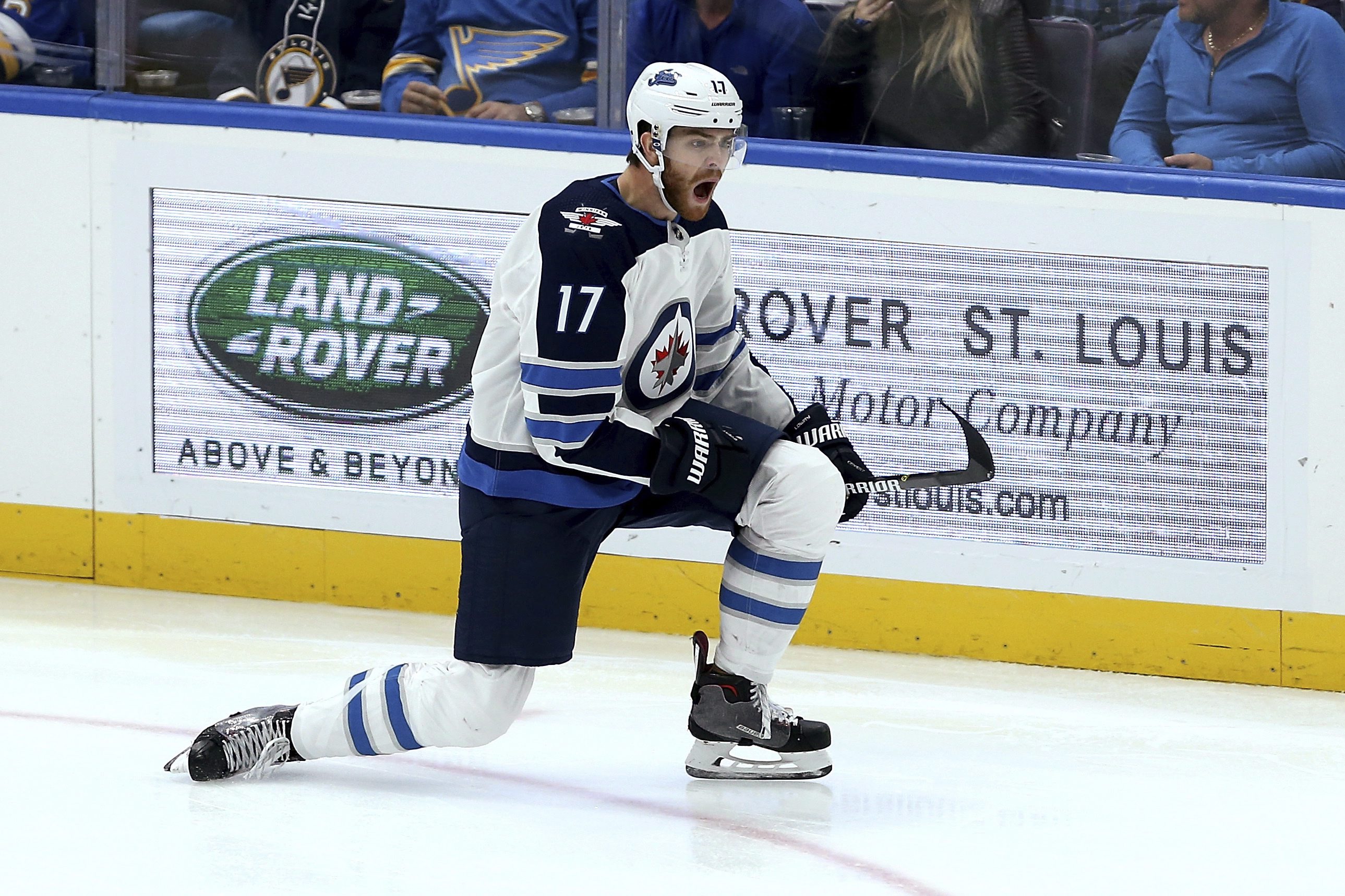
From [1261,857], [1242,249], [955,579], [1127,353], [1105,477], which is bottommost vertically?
[1261,857]

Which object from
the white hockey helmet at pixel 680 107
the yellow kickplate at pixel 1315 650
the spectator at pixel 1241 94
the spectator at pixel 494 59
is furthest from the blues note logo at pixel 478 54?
the yellow kickplate at pixel 1315 650

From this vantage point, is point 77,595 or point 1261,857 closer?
point 1261,857

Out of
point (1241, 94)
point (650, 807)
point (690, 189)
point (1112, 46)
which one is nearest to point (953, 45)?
point (1112, 46)

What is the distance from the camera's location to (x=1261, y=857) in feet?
8.18

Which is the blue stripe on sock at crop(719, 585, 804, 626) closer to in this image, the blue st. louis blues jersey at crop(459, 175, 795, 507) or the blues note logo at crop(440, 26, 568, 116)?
the blue st. louis blues jersey at crop(459, 175, 795, 507)

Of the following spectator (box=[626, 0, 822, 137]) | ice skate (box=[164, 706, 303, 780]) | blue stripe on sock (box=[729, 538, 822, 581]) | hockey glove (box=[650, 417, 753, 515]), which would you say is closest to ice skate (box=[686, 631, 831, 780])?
blue stripe on sock (box=[729, 538, 822, 581])

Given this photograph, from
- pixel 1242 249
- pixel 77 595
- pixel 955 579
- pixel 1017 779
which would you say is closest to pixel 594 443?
pixel 1017 779

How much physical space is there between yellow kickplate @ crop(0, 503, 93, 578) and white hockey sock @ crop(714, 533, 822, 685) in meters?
2.03

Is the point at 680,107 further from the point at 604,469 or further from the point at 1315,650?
the point at 1315,650

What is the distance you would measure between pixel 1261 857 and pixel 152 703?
1961 millimetres

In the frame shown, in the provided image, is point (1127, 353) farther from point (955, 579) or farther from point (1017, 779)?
point (1017, 779)

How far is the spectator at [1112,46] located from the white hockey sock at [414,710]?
1.83m

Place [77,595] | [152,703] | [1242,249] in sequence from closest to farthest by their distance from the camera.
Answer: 1. [152,703]
2. [1242,249]
3. [77,595]

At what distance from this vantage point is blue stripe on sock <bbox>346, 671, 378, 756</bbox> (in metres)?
2.59
